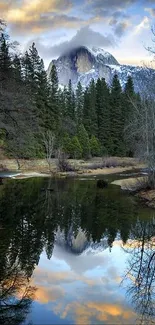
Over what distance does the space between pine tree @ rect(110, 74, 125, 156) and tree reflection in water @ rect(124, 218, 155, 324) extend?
47.0m

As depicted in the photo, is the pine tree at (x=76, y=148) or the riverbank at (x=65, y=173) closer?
the riverbank at (x=65, y=173)

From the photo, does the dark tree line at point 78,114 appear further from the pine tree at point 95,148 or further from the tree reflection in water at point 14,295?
the tree reflection in water at point 14,295

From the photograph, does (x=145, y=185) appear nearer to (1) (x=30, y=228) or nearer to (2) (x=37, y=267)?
(1) (x=30, y=228)

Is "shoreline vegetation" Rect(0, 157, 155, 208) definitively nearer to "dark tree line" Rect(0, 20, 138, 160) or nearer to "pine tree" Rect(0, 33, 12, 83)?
"dark tree line" Rect(0, 20, 138, 160)

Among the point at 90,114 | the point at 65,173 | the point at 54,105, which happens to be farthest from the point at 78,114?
the point at 65,173

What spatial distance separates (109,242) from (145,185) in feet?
42.3

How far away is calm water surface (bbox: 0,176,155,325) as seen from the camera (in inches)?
A: 321

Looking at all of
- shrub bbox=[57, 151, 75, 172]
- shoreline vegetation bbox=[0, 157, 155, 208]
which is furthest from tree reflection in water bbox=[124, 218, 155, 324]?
shrub bbox=[57, 151, 75, 172]

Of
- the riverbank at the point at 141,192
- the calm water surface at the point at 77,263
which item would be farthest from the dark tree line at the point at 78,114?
the calm water surface at the point at 77,263

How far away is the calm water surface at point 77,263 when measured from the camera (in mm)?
8156

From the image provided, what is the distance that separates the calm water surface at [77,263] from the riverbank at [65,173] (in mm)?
18995

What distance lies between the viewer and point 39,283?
9.80 m

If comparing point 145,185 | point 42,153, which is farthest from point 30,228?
point 42,153

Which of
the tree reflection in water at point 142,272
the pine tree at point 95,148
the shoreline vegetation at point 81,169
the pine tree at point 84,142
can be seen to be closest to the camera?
the tree reflection in water at point 142,272
